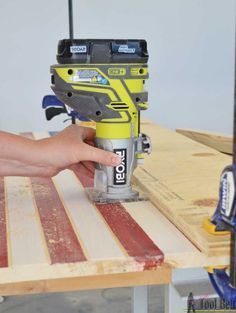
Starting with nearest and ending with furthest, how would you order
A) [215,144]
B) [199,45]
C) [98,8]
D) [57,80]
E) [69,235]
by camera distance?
[69,235] < [57,80] < [215,144] < [98,8] < [199,45]

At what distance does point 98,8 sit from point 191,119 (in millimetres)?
1008

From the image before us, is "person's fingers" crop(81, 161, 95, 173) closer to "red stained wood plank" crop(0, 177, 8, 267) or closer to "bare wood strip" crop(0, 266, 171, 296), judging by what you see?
"red stained wood plank" crop(0, 177, 8, 267)

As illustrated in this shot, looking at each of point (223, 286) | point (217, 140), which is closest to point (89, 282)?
point (223, 286)

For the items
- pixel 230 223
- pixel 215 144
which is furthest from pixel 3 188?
pixel 215 144

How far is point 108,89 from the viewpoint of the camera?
1.01 meters

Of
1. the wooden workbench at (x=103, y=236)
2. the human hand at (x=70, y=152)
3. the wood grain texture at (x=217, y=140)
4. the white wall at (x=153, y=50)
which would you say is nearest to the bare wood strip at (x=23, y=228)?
the wooden workbench at (x=103, y=236)

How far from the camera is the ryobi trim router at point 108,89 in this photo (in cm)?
100

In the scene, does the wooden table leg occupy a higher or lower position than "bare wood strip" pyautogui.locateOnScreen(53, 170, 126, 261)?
lower

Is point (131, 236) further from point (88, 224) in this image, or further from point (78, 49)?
point (78, 49)

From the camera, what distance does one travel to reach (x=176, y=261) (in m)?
0.79

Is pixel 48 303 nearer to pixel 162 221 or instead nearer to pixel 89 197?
pixel 89 197

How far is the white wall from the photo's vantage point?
10.5 ft

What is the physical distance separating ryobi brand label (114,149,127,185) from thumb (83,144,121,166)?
22 mm

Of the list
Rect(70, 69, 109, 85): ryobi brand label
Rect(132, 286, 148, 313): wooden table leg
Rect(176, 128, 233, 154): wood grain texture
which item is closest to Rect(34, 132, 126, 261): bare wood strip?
Rect(70, 69, 109, 85): ryobi brand label
